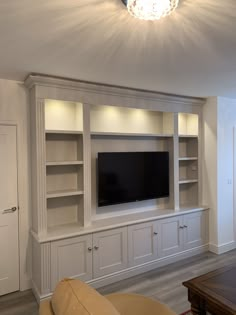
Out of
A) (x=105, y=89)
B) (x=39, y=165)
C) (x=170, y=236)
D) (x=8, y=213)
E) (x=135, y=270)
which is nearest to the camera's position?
(x=39, y=165)

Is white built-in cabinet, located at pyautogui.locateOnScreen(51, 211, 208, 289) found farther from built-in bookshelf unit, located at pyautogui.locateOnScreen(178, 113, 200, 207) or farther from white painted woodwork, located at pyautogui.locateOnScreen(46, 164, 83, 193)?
white painted woodwork, located at pyautogui.locateOnScreen(46, 164, 83, 193)

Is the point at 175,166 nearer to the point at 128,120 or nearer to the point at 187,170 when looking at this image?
the point at 187,170

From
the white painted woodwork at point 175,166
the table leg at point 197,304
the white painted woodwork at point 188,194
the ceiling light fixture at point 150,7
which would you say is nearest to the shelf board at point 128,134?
the white painted woodwork at point 175,166

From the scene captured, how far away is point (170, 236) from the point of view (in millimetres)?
3746

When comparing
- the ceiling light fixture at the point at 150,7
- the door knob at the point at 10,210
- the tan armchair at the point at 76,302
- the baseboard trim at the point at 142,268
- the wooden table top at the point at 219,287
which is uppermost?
the ceiling light fixture at the point at 150,7

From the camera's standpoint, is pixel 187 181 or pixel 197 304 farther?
pixel 187 181

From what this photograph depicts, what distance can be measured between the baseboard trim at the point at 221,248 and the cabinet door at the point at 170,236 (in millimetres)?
656

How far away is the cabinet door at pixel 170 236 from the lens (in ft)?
12.0

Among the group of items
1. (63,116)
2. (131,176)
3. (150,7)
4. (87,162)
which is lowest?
(131,176)

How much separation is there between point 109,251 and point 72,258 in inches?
19.4

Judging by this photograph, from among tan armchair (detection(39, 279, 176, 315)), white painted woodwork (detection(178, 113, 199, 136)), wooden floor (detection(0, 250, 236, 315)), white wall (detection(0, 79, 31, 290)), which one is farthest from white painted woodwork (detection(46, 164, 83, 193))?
white painted woodwork (detection(178, 113, 199, 136))

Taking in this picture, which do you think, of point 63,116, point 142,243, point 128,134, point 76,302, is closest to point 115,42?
point 63,116

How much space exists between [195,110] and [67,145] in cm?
219

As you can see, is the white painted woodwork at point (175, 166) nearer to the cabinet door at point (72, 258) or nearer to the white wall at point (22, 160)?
the cabinet door at point (72, 258)
